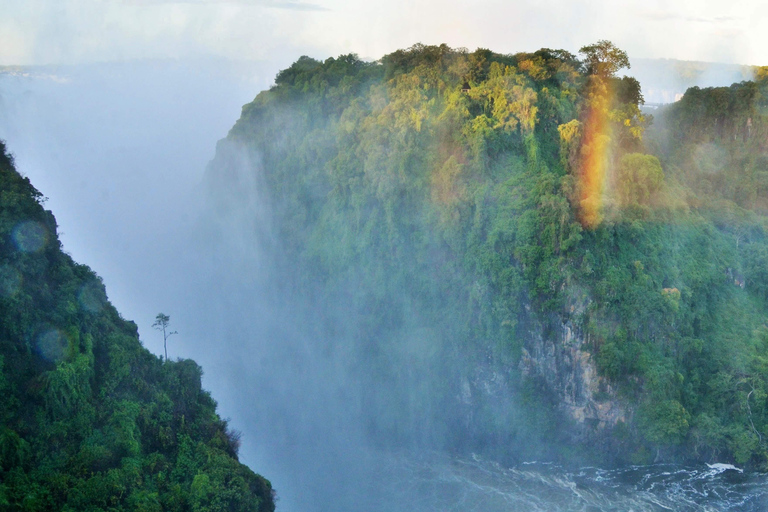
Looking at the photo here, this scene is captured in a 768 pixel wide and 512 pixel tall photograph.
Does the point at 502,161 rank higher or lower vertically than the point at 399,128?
lower

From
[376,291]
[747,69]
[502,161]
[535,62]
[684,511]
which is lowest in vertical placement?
[684,511]

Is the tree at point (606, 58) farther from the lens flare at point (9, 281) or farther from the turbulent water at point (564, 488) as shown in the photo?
the lens flare at point (9, 281)

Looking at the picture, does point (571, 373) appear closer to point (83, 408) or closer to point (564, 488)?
point (564, 488)

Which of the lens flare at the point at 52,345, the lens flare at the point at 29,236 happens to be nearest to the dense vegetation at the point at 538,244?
the lens flare at the point at 52,345

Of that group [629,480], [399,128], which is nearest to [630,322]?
[629,480]

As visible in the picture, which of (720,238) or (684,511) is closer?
(684,511)

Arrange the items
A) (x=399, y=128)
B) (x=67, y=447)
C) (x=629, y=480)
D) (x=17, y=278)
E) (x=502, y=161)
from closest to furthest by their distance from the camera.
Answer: (x=67, y=447)
(x=17, y=278)
(x=629, y=480)
(x=502, y=161)
(x=399, y=128)

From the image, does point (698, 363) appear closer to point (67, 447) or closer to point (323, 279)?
point (323, 279)

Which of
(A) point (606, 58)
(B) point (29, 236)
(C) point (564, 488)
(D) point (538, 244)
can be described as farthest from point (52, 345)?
(A) point (606, 58)

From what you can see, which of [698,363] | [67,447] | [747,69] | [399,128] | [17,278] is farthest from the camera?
[747,69]
